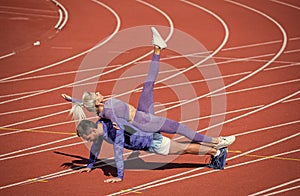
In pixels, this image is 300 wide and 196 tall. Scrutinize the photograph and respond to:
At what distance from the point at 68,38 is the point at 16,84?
260 centimetres

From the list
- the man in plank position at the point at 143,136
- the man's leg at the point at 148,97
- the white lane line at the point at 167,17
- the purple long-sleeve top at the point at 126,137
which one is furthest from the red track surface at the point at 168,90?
the man's leg at the point at 148,97

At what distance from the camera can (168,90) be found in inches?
430

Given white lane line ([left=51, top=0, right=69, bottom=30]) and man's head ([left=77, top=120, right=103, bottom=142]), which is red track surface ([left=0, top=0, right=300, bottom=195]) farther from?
man's head ([left=77, top=120, right=103, bottom=142])

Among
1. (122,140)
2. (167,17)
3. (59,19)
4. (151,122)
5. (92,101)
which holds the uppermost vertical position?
(167,17)

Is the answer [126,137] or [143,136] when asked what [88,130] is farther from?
[143,136]

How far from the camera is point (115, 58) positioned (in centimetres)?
1238

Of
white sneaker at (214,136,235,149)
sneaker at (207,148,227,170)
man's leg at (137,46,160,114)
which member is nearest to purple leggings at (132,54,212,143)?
man's leg at (137,46,160,114)

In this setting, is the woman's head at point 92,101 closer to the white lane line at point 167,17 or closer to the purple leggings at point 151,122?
the purple leggings at point 151,122

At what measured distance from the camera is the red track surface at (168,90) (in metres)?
7.99

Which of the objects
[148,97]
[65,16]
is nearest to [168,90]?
[148,97]

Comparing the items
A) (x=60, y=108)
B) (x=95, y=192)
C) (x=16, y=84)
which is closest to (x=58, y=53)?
(x=16, y=84)

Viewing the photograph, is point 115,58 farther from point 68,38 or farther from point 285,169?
point 285,169

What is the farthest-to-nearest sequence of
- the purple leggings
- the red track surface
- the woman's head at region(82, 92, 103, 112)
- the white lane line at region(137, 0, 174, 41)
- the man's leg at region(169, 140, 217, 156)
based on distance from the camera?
the white lane line at region(137, 0, 174, 41), the man's leg at region(169, 140, 217, 156), the red track surface, the purple leggings, the woman's head at region(82, 92, 103, 112)

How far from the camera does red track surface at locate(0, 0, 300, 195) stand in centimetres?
799
